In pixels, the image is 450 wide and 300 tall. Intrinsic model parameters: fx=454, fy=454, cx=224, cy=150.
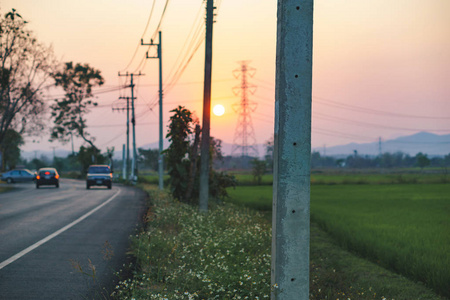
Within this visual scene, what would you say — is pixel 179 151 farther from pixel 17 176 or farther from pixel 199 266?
pixel 17 176

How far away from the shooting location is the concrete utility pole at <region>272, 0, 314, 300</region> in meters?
4.11

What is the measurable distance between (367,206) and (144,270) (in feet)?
55.2

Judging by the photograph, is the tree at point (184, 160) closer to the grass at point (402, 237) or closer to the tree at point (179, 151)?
the tree at point (179, 151)

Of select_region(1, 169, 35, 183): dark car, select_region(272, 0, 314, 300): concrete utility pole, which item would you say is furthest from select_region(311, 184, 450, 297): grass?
select_region(1, 169, 35, 183): dark car

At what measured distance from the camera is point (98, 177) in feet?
129

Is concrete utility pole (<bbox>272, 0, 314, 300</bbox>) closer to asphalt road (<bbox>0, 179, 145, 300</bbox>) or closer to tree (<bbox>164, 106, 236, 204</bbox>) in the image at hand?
asphalt road (<bbox>0, 179, 145, 300</bbox>)

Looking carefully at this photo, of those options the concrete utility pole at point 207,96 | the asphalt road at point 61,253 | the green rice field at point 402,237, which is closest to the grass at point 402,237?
the green rice field at point 402,237

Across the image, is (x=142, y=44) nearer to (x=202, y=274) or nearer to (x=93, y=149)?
(x=202, y=274)

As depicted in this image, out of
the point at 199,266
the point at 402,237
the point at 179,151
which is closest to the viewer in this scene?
the point at 199,266

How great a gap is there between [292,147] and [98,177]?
37.1 meters

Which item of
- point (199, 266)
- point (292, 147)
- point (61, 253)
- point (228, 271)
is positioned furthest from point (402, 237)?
point (292, 147)

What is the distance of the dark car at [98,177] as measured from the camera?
39.1 metres

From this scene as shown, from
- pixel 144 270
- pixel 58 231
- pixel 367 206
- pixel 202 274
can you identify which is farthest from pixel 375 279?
pixel 367 206

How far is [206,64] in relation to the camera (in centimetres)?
1631
